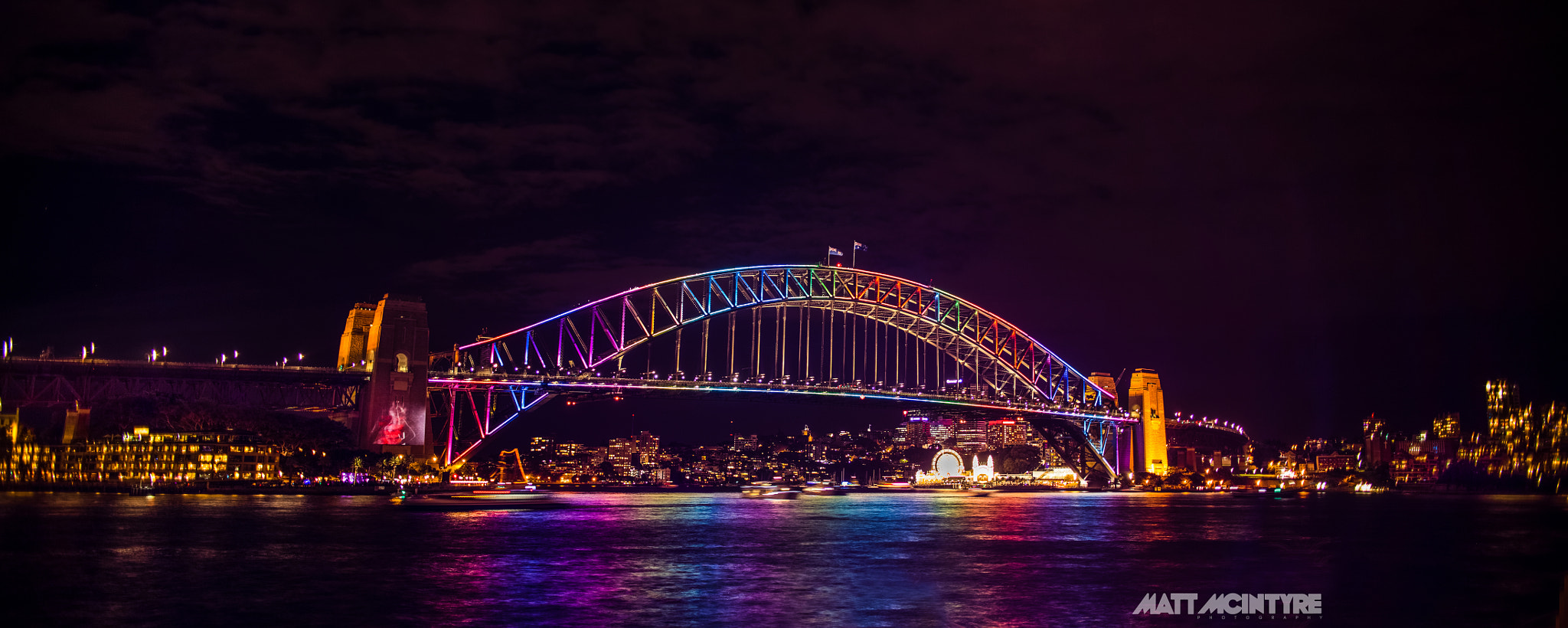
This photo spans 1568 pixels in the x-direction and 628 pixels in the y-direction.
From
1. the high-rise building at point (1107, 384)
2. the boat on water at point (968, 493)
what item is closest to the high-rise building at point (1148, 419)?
the high-rise building at point (1107, 384)

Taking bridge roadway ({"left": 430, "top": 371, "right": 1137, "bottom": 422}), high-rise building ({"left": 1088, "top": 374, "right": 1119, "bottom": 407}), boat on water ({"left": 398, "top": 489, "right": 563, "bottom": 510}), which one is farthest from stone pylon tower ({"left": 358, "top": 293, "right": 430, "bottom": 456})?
high-rise building ({"left": 1088, "top": 374, "right": 1119, "bottom": 407})

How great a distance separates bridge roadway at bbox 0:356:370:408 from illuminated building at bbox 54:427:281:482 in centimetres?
408

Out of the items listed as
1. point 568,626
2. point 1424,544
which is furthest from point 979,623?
point 1424,544

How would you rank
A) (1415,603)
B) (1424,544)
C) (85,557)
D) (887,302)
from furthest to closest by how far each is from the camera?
(887,302)
(1424,544)
(85,557)
(1415,603)

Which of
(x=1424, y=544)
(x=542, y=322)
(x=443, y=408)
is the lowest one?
(x=1424, y=544)

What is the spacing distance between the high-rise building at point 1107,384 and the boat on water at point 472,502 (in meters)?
65.4

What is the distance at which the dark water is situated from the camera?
77.4ft

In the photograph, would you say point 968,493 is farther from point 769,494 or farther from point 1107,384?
point 769,494

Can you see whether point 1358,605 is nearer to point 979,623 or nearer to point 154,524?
point 979,623

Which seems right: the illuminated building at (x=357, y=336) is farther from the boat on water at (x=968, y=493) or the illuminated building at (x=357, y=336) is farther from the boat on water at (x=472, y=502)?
the boat on water at (x=968, y=493)

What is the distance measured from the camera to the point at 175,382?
74.4m

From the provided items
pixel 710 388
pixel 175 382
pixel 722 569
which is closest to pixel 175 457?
pixel 175 382

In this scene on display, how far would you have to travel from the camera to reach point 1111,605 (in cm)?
2503

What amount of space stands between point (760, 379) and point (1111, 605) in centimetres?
6484
